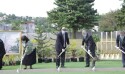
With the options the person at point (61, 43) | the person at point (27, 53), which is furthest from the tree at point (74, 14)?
the person at point (27, 53)

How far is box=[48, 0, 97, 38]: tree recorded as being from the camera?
154 ft

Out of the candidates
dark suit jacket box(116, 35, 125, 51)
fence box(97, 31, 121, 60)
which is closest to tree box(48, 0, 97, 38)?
fence box(97, 31, 121, 60)

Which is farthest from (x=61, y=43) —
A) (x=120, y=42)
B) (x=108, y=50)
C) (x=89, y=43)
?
(x=108, y=50)

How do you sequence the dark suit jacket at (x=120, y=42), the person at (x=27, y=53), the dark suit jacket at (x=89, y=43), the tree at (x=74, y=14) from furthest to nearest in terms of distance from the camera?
the tree at (x=74, y=14) < the dark suit jacket at (x=120, y=42) < the dark suit jacket at (x=89, y=43) < the person at (x=27, y=53)

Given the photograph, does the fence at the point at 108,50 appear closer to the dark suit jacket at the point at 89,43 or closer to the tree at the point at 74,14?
the dark suit jacket at the point at 89,43

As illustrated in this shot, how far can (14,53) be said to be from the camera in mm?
20219

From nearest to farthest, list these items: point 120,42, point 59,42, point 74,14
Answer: point 59,42 < point 120,42 < point 74,14

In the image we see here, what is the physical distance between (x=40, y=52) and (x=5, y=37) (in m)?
3.17

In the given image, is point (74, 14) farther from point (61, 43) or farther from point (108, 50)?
point (61, 43)

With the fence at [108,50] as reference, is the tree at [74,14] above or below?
above

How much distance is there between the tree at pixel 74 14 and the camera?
46906 mm

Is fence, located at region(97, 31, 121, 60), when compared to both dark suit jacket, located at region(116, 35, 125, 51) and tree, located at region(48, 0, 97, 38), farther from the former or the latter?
tree, located at region(48, 0, 97, 38)

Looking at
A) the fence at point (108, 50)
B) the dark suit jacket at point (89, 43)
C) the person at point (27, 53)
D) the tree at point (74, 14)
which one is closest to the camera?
the person at point (27, 53)

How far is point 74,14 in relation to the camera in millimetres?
47406
